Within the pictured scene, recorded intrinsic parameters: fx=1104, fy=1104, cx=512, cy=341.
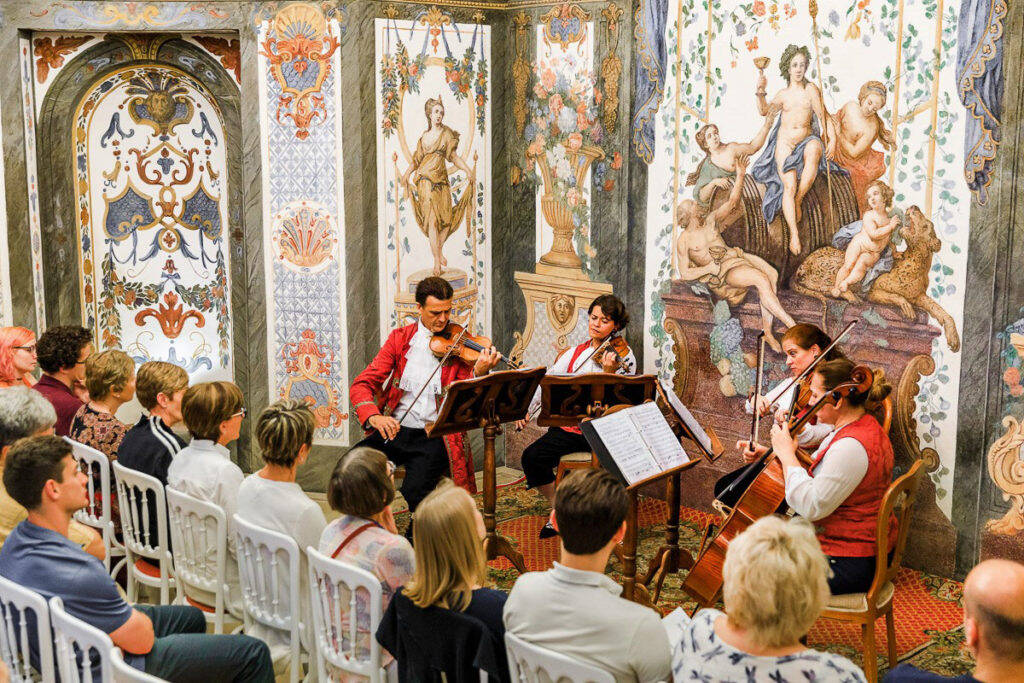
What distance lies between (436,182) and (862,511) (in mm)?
3438

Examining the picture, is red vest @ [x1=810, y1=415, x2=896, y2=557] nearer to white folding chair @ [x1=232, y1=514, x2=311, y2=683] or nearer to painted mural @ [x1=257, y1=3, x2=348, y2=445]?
white folding chair @ [x1=232, y1=514, x2=311, y2=683]

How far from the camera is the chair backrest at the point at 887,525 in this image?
13.2 feet

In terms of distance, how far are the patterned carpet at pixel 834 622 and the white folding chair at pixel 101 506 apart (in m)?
1.76

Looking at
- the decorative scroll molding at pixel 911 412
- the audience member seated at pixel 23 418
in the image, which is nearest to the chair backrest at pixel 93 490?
the audience member seated at pixel 23 418

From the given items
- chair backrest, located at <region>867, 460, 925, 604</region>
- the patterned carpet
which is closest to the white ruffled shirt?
the patterned carpet

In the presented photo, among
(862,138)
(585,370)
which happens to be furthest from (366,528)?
(862,138)

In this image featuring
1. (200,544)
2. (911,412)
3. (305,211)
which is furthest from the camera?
(305,211)

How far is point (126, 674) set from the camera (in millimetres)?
2654

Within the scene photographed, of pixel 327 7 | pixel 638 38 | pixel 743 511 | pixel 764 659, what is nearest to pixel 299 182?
pixel 327 7

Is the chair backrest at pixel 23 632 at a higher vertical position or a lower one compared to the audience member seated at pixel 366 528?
lower

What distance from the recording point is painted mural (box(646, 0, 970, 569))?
5156mm

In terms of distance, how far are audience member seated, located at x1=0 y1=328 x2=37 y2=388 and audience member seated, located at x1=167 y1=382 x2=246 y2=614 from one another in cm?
174

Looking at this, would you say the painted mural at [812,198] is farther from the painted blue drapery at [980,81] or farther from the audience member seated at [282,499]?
the audience member seated at [282,499]

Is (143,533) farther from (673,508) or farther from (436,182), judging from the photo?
(436,182)
